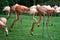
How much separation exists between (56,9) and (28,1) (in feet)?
33.2

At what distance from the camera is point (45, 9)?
4887mm

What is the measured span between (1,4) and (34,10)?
294 inches

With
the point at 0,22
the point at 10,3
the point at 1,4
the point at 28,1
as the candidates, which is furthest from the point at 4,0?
the point at 0,22

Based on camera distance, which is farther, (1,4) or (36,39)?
(1,4)

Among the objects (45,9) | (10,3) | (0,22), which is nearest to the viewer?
(0,22)

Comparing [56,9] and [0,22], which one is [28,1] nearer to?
[56,9]

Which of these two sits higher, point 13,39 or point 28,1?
point 28,1

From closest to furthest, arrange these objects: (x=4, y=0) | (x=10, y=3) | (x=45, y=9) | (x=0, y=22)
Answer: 1. (x=0, y=22)
2. (x=45, y=9)
3. (x=4, y=0)
4. (x=10, y=3)

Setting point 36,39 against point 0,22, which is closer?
point 0,22

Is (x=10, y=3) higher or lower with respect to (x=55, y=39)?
higher

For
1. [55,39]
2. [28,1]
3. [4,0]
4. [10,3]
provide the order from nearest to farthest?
[55,39]
[4,0]
[10,3]
[28,1]

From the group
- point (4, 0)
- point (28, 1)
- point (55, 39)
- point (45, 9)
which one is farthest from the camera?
point (28, 1)

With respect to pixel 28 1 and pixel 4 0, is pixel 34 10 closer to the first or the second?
pixel 4 0

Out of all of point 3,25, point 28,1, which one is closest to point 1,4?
point 28,1
